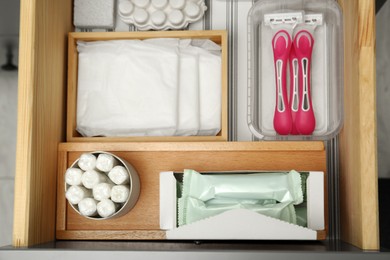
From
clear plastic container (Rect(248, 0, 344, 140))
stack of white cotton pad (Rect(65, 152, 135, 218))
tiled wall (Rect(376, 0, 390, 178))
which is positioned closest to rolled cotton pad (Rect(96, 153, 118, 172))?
stack of white cotton pad (Rect(65, 152, 135, 218))

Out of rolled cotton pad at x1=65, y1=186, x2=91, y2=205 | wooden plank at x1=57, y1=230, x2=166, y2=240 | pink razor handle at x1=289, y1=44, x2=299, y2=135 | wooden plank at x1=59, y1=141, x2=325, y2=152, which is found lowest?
wooden plank at x1=57, y1=230, x2=166, y2=240

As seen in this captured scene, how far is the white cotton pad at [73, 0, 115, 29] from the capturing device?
1.99 metres

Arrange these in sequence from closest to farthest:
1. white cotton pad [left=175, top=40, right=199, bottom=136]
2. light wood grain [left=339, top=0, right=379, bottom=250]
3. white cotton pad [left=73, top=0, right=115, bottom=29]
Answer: light wood grain [left=339, top=0, right=379, bottom=250] < white cotton pad [left=175, top=40, right=199, bottom=136] < white cotton pad [left=73, top=0, right=115, bottom=29]

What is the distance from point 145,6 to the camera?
1968 millimetres

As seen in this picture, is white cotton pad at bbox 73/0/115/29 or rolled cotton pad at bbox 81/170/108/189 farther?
white cotton pad at bbox 73/0/115/29

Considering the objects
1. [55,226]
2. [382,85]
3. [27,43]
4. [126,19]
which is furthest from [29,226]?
[382,85]

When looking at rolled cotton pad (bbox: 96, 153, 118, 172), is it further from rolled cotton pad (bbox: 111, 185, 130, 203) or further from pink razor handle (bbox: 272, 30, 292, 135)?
pink razor handle (bbox: 272, 30, 292, 135)

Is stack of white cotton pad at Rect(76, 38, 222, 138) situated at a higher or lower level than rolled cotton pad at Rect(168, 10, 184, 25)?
lower

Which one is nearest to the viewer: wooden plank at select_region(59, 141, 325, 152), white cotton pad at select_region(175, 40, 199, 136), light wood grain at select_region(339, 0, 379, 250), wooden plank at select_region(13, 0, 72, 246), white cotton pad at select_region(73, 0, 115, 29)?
light wood grain at select_region(339, 0, 379, 250)

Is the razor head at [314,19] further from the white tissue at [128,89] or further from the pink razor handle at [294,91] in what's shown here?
the white tissue at [128,89]

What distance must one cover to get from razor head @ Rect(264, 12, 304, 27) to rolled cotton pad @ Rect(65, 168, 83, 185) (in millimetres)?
771

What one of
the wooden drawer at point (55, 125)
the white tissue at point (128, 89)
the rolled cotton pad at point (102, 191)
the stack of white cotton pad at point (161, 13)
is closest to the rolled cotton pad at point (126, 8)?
the stack of white cotton pad at point (161, 13)

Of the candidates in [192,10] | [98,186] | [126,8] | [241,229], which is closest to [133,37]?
[126,8]

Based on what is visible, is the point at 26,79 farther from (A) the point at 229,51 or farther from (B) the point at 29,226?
(A) the point at 229,51
